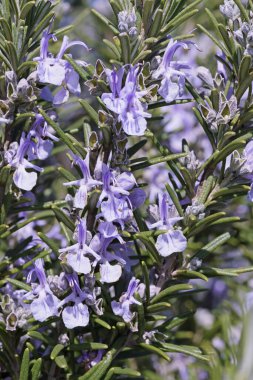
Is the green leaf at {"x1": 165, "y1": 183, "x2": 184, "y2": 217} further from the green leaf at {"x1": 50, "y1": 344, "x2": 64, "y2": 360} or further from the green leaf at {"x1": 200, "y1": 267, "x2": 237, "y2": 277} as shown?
the green leaf at {"x1": 50, "y1": 344, "x2": 64, "y2": 360}

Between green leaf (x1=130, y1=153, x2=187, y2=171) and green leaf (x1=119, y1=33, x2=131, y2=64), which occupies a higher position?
green leaf (x1=119, y1=33, x2=131, y2=64)

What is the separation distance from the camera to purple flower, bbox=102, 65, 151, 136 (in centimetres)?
73

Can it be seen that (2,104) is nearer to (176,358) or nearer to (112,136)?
(112,136)

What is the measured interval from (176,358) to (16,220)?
Answer: 62cm

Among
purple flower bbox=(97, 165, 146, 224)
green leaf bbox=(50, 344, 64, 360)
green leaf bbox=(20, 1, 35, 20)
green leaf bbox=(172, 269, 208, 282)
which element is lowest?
green leaf bbox=(50, 344, 64, 360)

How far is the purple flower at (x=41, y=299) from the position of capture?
0.76m

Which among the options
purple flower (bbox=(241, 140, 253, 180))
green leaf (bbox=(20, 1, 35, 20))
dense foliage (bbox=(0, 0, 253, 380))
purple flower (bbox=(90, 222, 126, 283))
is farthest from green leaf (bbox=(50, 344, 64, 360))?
green leaf (bbox=(20, 1, 35, 20))

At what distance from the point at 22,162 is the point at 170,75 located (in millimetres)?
222

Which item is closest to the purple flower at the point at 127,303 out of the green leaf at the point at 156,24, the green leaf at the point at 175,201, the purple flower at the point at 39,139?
the green leaf at the point at 175,201

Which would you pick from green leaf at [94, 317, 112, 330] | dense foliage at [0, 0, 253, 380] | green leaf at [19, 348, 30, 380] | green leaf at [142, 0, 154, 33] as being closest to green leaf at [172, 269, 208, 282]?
dense foliage at [0, 0, 253, 380]

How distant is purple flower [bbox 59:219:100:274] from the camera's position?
2.43ft

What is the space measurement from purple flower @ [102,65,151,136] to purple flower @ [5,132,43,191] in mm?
135

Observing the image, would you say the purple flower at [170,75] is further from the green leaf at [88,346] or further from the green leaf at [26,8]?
the green leaf at [88,346]

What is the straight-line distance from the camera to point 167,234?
2.57ft
